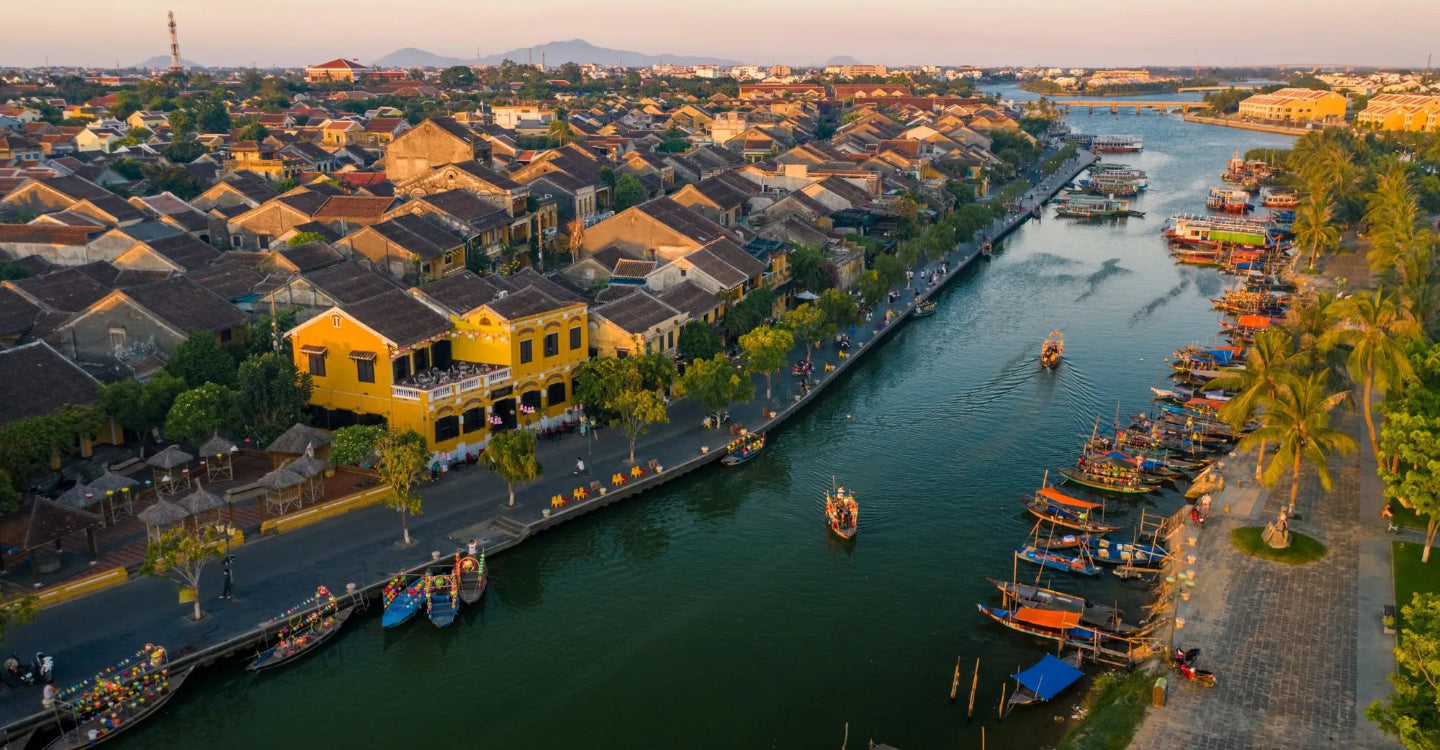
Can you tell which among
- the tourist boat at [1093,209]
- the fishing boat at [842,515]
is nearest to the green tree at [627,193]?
the tourist boat at [1093,209]

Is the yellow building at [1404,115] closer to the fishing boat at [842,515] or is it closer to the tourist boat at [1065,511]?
the tourist boat at [1065,511]

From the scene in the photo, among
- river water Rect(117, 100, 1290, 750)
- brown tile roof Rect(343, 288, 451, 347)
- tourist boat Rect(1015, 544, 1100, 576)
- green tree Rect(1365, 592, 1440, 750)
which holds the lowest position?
river water Rect(117, 100, 1290, 750)

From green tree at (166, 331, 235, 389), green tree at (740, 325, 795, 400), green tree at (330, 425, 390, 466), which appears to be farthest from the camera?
green tree at (740, 325, 795, 400)

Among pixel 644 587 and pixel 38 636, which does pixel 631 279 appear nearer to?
pixel 644 587

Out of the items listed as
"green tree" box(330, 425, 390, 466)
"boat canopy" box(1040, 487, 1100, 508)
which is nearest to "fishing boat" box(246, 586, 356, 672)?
"green tree" box(330, 425, 390, 466)

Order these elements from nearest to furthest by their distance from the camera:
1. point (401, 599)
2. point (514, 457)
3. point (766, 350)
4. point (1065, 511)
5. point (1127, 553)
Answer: point (401, 599)
point (1127, 553)
point (514, 457)
point (1065, 511)
point (766, 350)

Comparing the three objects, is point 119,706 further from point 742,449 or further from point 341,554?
point 742,449

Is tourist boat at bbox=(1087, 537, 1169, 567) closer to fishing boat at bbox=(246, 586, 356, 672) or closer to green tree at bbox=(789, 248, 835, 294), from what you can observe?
fishing boat at bbox=(246, 586, 356, 672)

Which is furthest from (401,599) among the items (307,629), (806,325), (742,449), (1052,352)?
(1052,352)
